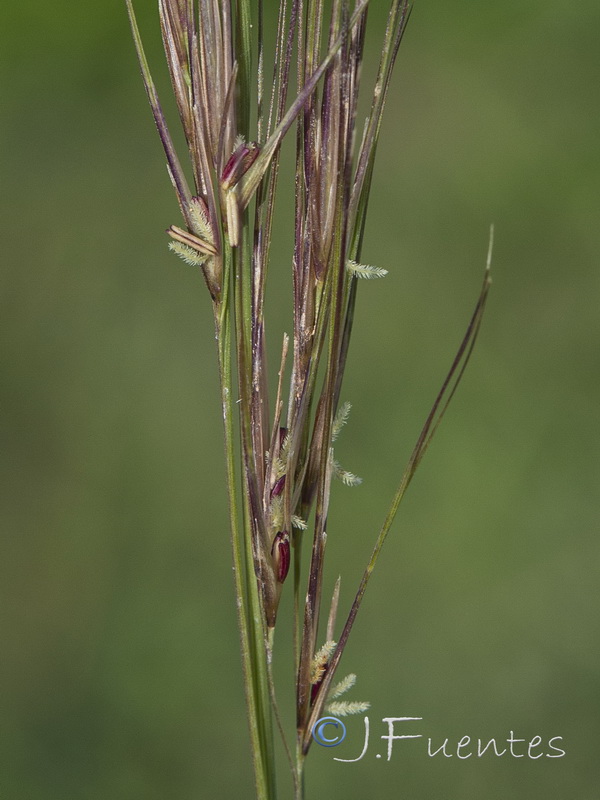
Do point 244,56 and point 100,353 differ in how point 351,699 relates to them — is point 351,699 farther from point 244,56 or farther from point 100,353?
point 244,56

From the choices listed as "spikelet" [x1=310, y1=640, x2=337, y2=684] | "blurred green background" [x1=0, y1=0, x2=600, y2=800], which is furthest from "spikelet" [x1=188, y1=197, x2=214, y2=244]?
"blurred green background" [x1=0, y1=0, x2=600, y2=800]

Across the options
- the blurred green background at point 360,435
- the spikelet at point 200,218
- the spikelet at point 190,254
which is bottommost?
the blurred green background at point 360,435

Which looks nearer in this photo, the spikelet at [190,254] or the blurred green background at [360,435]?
the spikelet at [190,254]

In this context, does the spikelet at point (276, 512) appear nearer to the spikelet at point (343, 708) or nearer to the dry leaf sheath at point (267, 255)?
the dry leaf sheath at point (267, 255)

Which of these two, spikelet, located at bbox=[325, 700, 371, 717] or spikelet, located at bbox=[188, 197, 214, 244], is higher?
spikelet, located at bbox=[188, 197, 214, 244]

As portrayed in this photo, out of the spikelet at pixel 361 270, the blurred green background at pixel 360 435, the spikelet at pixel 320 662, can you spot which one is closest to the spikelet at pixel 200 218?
the spikelet at pixel 361 270

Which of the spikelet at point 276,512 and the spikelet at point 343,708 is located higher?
the spikelet at point 276,512

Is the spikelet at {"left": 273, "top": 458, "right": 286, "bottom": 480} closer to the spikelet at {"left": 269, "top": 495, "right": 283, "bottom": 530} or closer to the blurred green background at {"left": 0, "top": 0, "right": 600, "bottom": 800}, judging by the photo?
the spikelet at {"left": 269, "top": 495, "right": 283, "bottom": 530}

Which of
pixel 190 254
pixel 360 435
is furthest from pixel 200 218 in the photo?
pixel 360 435
